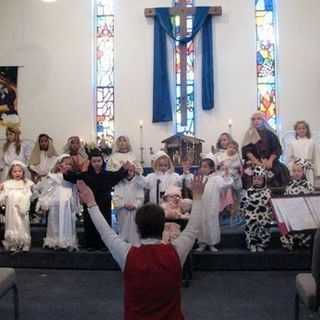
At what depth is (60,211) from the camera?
6137 millimetres

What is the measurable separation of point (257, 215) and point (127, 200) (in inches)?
62.3

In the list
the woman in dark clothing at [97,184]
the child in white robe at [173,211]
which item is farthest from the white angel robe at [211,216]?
the woman in dark clothing at [97,184]

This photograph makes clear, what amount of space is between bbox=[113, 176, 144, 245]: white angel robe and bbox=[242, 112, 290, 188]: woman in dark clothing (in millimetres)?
1396

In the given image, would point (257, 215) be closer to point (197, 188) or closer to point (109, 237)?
point (197, 188)

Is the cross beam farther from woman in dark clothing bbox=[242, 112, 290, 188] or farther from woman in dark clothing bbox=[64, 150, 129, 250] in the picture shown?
woman in dark clothing bbox=[64, 150, 129, 250]

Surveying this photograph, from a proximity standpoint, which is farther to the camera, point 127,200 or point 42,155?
point 42,155

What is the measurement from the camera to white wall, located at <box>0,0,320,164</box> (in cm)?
918

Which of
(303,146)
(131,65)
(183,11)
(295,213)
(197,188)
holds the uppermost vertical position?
(183,11)

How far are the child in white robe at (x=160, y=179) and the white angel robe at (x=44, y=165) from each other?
2174 mm

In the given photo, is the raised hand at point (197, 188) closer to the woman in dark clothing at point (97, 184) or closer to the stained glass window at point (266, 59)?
the woman in dark clothing at point (97, 184)

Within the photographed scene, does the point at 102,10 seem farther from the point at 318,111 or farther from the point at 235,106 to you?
the point at 318,111

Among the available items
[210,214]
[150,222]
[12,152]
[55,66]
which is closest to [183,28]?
[55,66]

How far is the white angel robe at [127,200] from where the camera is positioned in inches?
243

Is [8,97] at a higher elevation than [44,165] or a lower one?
higher
